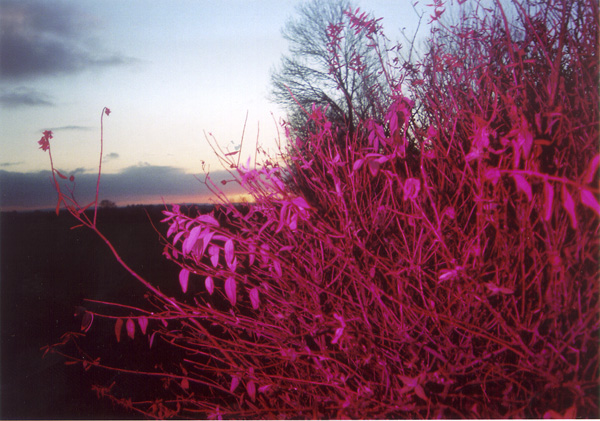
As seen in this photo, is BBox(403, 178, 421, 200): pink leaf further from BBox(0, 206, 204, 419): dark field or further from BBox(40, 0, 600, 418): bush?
BBox(0, 206, 204, 419): dark field

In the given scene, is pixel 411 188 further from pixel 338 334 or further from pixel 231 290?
pixel 231 290

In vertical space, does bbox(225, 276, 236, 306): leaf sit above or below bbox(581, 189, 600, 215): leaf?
below

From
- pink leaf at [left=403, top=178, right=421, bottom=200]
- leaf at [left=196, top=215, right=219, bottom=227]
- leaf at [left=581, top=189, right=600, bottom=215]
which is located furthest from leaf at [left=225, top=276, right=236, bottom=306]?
leaf at [left=581, top=189, right=600, bottom=215]

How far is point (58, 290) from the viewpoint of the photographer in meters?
2.03

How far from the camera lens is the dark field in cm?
178

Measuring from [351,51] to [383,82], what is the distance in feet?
0.81

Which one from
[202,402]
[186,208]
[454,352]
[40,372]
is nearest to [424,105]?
[454,352]

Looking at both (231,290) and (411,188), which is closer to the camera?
(411,188)

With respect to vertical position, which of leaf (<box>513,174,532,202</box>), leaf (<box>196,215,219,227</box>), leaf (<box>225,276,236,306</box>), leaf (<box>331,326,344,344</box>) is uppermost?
leaf (<box>513,174,532,202</box>)

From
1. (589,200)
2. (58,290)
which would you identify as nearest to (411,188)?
(589,200)

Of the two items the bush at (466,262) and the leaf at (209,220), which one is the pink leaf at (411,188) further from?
the leaf at (209,220)

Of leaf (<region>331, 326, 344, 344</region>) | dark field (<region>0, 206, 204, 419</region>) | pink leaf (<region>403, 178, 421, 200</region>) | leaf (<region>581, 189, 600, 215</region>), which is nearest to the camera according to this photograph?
leaf (<region>581, 189, 600, 215</region>)

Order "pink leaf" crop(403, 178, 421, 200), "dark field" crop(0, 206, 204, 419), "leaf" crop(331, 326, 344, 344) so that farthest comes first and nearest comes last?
"dark field" crop(0, 206, 204, 419)
"leaf" crop(331, 326, 344, 344)
"pink leaf" crop(403, 178, 421, 200)

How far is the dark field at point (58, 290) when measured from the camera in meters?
1.78
